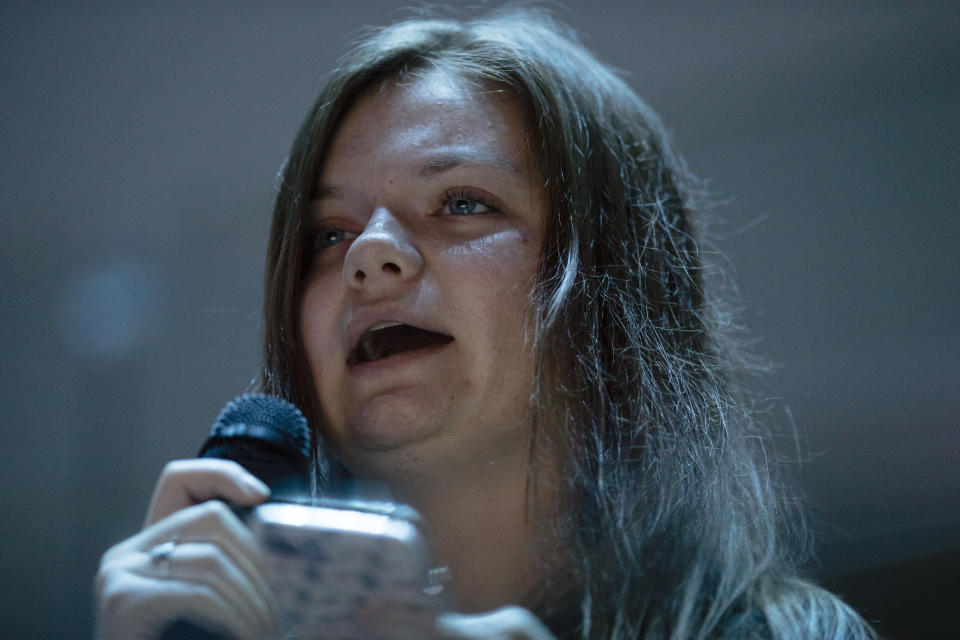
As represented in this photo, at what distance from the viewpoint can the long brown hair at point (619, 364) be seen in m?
0.73

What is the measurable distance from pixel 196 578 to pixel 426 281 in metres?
0.37

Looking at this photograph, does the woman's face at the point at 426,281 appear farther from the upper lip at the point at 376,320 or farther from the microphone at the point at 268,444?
the microphone at the point at 268,444

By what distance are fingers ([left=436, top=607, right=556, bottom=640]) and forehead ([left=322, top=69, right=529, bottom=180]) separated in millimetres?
460

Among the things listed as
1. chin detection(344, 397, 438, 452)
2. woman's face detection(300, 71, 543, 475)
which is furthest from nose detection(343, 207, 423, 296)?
chin detection(344, 397, 438, 452)

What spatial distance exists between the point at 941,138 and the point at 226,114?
3.54 ft

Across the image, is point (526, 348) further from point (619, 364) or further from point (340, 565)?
point (340, 565)

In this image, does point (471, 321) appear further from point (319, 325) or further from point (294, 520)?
point (294, 520)

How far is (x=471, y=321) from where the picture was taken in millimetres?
→ 791

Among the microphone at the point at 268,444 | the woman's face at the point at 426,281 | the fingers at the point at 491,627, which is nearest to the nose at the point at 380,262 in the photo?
the woman's face at the point at 426,281

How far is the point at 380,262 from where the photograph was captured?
781 millimetres

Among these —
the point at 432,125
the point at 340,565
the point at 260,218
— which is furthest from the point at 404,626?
the point at 260,218

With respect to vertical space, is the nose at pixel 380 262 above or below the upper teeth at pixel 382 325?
above

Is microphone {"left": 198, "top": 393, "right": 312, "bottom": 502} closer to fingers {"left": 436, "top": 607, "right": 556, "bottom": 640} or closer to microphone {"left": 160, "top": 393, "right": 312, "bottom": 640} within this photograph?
microphone {"left": 160, "top": 393, "right": 312, "bottom": 640}

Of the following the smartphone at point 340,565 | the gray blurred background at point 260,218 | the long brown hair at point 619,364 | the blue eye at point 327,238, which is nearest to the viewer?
the smartphone at point 340,565
